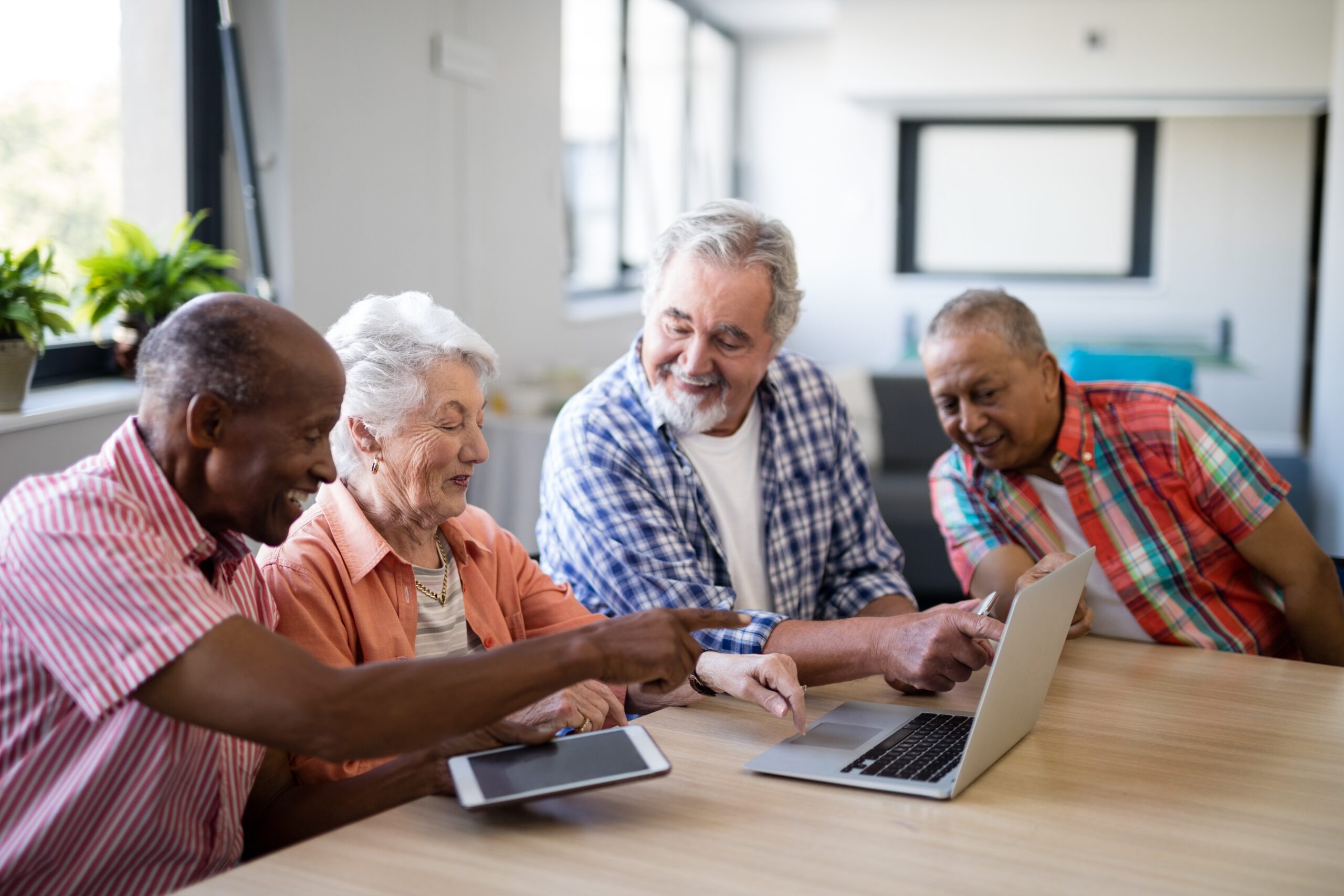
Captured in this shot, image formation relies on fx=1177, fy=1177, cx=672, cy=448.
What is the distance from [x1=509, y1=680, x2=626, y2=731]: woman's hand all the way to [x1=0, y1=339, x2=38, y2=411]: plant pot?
1.49 m

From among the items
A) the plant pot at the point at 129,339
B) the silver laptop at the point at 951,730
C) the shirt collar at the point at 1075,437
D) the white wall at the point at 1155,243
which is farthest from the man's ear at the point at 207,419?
the white wall at the point at 1155,243

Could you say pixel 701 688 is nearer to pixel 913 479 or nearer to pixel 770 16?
pixel 913 479

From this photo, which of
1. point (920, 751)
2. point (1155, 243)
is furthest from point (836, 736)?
point (1155, 243)

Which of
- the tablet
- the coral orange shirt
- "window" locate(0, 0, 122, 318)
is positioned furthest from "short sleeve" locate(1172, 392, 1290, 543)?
"window" locate(0, 0, 122, 318)

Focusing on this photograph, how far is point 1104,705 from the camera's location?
4.94 ft

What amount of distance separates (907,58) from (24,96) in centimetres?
466

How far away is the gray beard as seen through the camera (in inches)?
72.9

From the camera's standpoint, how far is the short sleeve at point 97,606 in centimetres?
96

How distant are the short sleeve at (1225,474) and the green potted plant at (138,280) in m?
2.01

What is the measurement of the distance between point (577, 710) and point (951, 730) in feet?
1.47

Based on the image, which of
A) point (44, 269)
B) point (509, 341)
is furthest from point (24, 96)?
point (509, 341)

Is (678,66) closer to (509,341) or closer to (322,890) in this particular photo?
(509,341)

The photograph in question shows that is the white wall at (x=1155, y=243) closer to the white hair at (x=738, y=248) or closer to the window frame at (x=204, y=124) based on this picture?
the window frame at (x=204, y=124)

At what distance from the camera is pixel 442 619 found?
60.6 inches
